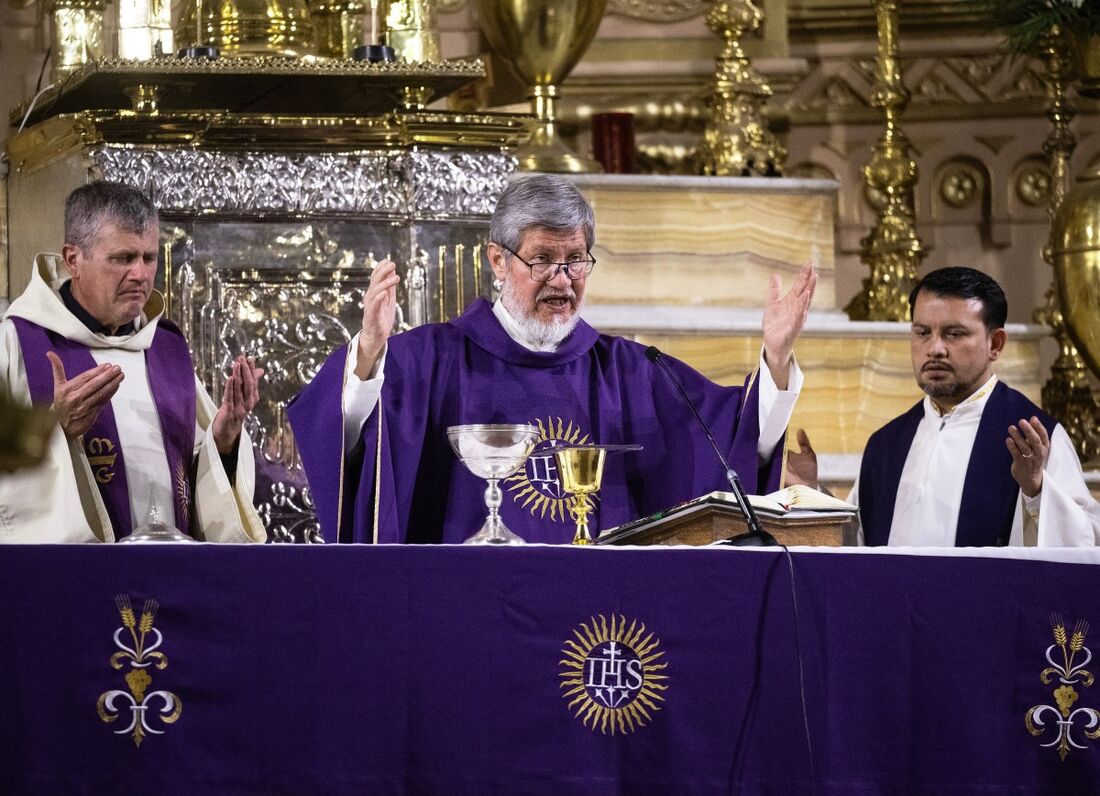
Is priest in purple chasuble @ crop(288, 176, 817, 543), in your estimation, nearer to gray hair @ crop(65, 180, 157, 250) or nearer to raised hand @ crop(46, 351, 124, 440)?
raised hand @ crop(46, 351, 124, 440)

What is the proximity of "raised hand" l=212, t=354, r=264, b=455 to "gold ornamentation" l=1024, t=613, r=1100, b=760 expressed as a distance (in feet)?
6.59

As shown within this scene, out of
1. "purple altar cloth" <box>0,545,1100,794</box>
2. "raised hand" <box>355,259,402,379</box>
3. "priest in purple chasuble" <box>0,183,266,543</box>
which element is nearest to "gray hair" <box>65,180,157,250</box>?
"priest in purple chasuble" <box>0,183,266,543</box>

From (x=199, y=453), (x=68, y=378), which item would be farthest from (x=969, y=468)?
(x=68, y=378)

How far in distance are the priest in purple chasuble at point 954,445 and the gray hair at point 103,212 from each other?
1.86 m

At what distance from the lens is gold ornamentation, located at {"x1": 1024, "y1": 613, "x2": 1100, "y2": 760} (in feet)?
12.4

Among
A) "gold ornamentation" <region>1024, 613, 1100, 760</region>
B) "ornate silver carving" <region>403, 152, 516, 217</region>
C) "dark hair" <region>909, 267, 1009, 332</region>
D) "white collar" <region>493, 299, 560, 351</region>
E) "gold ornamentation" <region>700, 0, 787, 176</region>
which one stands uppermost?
"gold ornamentation" <region>700, 0, 787, 176</region>

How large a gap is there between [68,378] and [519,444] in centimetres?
150

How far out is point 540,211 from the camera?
16.4 feet

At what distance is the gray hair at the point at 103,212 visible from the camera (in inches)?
196

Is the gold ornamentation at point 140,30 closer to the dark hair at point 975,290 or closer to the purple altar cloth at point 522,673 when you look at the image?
the dark hair at point 975,290

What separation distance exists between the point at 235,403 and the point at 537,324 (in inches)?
33.8

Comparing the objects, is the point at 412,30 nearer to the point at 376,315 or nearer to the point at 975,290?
the point at 975,290

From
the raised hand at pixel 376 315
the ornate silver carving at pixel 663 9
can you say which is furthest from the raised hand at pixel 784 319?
the ornate silver carving at pixel 663 9

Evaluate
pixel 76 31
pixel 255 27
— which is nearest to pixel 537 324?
pixel 255 27
